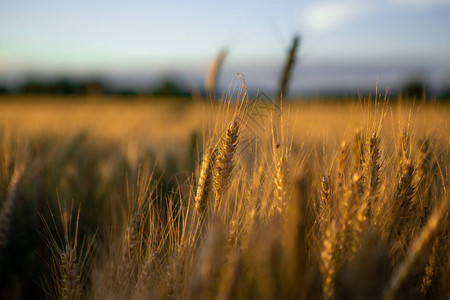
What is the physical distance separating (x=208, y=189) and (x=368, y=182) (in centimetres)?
70

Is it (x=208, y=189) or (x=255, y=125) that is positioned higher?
(x=255, y=125)

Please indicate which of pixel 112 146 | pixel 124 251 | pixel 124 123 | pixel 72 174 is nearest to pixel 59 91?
pixel 124 123

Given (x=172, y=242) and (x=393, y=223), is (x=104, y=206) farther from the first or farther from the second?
(x=393, y=223)

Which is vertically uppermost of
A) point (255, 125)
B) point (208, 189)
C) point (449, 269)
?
point (255, 125)

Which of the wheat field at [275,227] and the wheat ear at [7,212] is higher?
the wheat field at [275,227]

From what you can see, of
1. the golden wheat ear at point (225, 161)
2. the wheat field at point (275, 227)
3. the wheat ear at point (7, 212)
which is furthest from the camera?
the wheat ear at point (7, 212)

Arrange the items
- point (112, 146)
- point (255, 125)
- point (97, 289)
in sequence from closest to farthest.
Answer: point (97, 289) → point (255, 125) → point (112, 146)

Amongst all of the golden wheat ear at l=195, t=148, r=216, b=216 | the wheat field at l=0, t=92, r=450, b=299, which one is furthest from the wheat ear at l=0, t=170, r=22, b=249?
the golden wheat ear at l=195, t=148, r=216, b=216

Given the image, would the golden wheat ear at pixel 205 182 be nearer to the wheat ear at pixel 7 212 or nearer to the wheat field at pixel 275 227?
the wheat field at pixel 275 227

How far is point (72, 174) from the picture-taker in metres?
2.79

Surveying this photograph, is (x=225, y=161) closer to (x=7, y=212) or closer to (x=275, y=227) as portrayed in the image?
(x=275, y=227)

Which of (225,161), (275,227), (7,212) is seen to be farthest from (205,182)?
(7,212)


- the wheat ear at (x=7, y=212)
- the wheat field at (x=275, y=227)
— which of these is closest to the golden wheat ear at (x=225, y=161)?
the wheat field at (x=275, y=227)

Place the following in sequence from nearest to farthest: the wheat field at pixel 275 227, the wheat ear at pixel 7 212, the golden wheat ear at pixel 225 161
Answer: the wheat field at pixel 275 227 < the golden wheat ear at pixel 225 161 < the wheat ear at pixel 7 212
